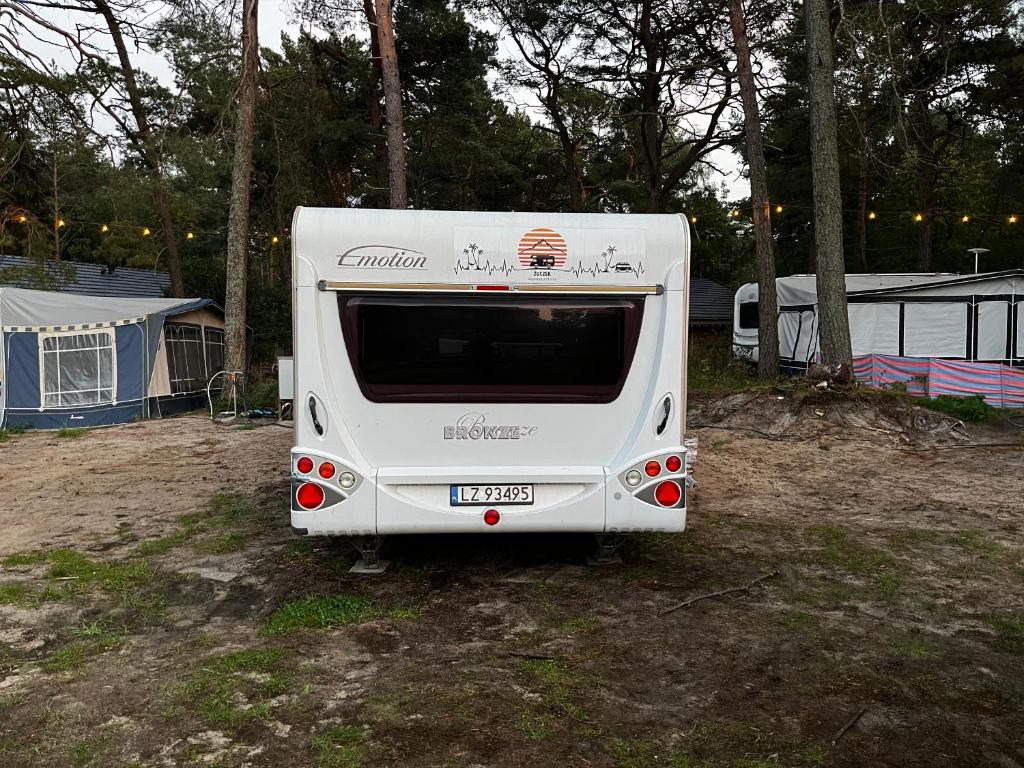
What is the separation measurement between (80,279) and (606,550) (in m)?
26.8

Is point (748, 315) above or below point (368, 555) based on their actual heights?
above

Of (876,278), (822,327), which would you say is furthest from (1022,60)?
(822,327)

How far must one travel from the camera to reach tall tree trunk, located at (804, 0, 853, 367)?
12648 millimetres

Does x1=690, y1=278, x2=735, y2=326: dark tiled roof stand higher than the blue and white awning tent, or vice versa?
x1=690, y1=278, x2=735, y2=326: dark tiled roof

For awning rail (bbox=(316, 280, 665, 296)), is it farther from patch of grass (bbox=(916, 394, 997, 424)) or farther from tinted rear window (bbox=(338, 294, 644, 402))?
patch of grass (bbox=(916, 394, 997, 424))

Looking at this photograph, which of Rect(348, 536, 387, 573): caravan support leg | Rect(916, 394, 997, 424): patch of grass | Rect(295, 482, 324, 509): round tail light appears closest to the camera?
Rect(295, 482, 324, 509): round tail light

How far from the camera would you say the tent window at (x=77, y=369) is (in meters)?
14.4

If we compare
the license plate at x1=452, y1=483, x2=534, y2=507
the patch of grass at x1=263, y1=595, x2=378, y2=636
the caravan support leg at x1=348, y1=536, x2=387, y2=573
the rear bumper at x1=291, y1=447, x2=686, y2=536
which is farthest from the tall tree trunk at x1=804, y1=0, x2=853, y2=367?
the patch of grass at x1=263, y1=595, x2=378, y2=636

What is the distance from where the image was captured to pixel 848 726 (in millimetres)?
3111

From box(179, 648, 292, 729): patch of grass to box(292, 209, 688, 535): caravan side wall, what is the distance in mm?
910

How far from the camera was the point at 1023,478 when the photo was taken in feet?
27.7

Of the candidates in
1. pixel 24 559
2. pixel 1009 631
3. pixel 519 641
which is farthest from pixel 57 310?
pixel 1009 631

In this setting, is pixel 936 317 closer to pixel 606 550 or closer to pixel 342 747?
pixel 606 550

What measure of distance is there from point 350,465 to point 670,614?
2119 millimetres
